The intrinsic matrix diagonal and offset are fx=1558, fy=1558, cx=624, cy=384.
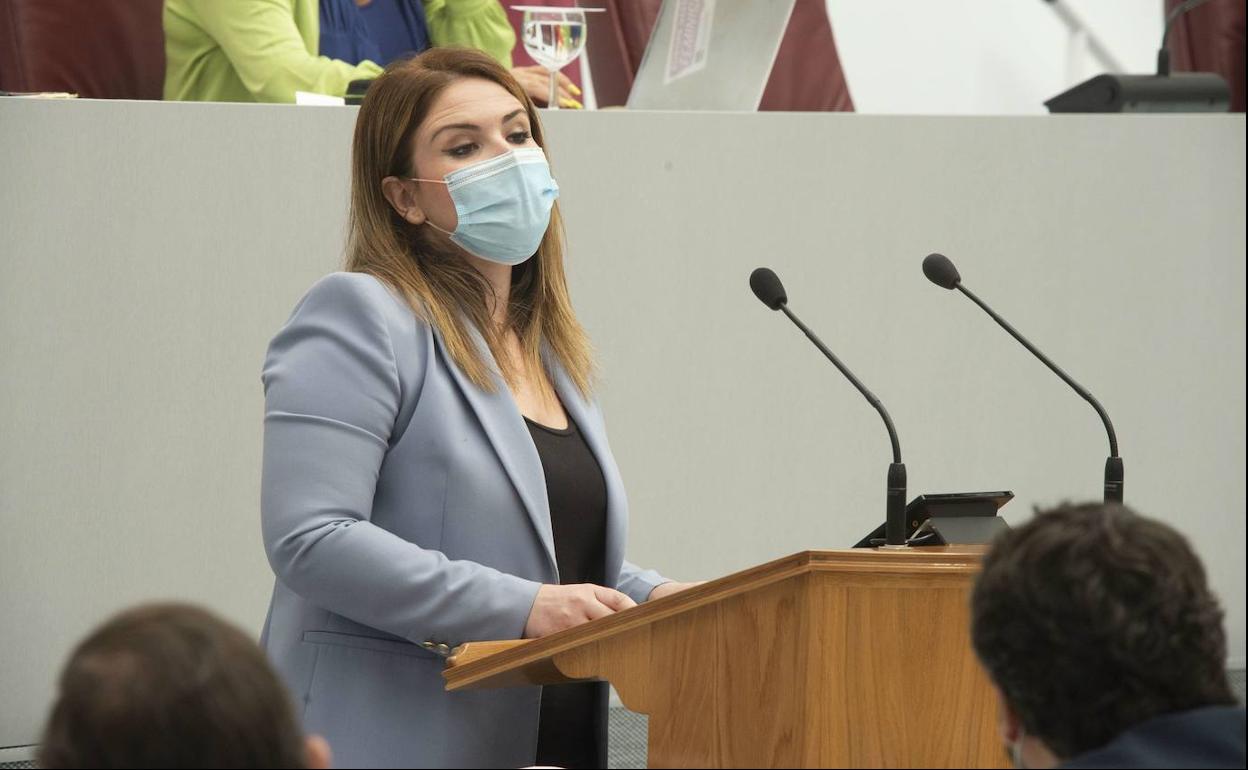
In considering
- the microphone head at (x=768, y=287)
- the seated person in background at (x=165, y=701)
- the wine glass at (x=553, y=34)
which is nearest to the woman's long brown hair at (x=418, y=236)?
the microphone head at (x=768, y=287)

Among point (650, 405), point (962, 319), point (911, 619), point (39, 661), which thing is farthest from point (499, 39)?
point (911, 619)

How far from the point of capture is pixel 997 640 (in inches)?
44.8

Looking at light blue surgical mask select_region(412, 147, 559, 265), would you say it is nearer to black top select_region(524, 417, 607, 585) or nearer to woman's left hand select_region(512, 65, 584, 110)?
black top select_region(524, 417, 607, 585)

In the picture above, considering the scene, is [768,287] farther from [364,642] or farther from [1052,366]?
[364,642]

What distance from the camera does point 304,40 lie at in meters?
3.63

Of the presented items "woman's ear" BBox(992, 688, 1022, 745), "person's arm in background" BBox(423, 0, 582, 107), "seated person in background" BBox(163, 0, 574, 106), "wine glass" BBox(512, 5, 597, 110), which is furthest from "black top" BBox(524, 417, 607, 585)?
"person's arm in background" BBox(423, 0, 582, 107)

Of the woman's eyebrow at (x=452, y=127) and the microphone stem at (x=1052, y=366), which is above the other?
the woman's eyebrow at (x=452, y=127)

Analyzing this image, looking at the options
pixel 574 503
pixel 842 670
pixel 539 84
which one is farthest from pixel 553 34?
pixel 842 670

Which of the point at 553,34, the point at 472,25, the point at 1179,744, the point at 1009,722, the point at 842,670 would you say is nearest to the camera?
the point at 1179,744

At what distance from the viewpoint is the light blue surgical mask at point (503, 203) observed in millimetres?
2020

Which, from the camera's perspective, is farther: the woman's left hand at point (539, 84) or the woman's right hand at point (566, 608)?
the woman's left hand at point (539, 84)

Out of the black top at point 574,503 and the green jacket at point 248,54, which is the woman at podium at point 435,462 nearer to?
the black top at point 574,503

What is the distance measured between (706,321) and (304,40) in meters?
1.14

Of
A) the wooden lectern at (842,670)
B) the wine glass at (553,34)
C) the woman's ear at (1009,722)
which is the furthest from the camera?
the wine glass at (553,34)
